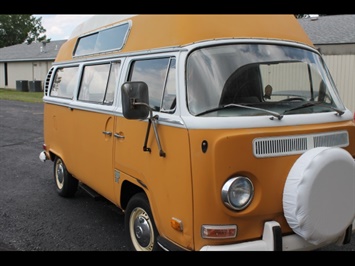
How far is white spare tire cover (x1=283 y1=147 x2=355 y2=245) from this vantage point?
3.06 metres

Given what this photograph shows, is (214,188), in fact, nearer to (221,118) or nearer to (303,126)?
(221,118)

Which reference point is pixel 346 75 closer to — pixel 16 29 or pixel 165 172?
pixel 165 172

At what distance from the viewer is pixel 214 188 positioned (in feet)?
10.0

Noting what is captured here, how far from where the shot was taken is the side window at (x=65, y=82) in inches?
230

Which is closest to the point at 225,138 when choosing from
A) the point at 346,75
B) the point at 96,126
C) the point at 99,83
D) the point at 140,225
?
the point at 140,225

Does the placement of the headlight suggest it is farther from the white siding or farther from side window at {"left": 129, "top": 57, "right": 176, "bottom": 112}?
the white siding

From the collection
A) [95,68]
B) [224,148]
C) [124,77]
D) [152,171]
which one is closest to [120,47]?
[124,77]

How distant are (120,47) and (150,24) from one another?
630mm

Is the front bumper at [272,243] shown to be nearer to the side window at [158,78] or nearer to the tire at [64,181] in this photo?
the side window at [158,78]

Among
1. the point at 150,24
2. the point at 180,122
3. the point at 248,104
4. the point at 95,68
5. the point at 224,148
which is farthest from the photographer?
the point at 95,68

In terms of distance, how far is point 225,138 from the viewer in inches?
120

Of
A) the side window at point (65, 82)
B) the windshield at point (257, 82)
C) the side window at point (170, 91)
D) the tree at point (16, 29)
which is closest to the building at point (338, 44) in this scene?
the windshield at point (257, 82)

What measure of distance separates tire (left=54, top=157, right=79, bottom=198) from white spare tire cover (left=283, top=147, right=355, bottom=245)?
3.96 m

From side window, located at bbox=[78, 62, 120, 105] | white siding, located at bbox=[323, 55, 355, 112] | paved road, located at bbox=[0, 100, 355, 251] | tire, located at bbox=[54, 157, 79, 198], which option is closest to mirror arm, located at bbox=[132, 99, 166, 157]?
side window, located at bbox=[78, 62, 120, 105]
